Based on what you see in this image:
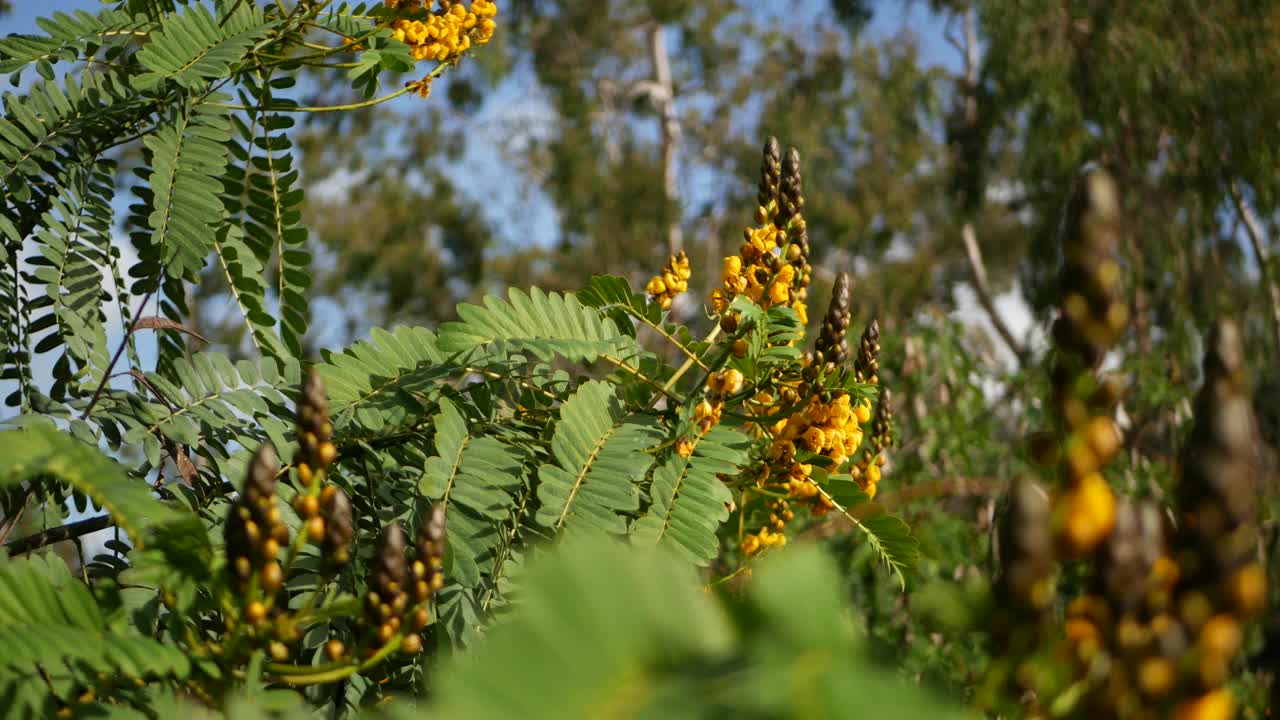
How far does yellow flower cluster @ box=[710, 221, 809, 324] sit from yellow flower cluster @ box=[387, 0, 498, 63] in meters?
0.69

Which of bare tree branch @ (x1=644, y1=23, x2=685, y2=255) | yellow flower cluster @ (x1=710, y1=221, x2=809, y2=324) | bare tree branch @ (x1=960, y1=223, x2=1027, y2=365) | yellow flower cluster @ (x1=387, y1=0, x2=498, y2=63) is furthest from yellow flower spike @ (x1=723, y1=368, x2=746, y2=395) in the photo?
bare tree branch @ (x1=644, y1=23, x2=685, y2=255)

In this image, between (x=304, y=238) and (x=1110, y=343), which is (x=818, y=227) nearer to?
(x=304, y=238)

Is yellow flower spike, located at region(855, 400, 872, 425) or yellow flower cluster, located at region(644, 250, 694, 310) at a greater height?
yellow flower cluster, located at region(644, 250, 694, 310)

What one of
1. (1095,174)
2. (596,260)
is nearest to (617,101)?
(596,260)

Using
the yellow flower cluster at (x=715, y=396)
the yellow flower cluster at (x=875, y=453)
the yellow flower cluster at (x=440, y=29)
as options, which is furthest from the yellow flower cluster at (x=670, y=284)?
the yellow flower cluster at (x=440, y=29)

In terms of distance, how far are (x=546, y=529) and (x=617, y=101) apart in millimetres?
16556

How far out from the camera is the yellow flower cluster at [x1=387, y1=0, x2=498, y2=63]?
6.45 feet

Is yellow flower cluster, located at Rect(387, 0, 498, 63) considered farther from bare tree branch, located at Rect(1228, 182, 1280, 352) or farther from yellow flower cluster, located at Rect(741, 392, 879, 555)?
bare tree branch, located at Rect(1228, 182, 1280, 352)

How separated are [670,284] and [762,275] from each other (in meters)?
0.22

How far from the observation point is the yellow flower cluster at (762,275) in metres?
1.59

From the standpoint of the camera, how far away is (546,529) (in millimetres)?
1365

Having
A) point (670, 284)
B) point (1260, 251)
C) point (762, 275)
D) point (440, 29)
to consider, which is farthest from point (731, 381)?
point (1260, 251)

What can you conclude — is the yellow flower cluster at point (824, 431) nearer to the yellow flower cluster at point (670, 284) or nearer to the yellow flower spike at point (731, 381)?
the yellow flower spike at point (731, 381)

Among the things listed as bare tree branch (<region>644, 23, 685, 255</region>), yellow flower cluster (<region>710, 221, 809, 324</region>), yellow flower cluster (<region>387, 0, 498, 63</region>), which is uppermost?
bare tree branch (<region>644, 23, 685, 255</region>)
